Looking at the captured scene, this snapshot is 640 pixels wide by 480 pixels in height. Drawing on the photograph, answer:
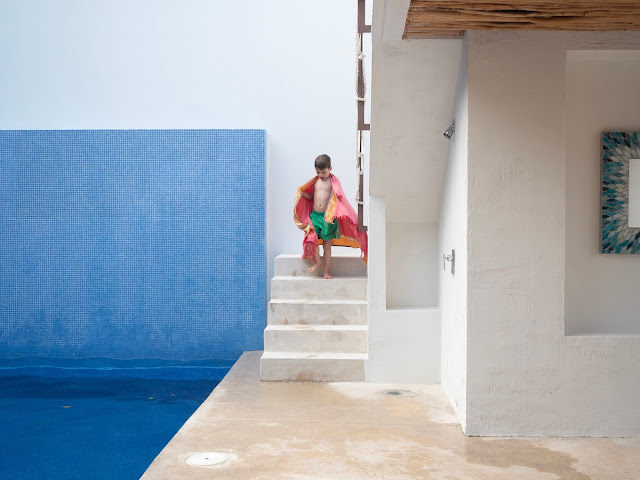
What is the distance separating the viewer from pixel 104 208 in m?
6.71

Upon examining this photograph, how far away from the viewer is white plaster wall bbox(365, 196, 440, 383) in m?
5.26

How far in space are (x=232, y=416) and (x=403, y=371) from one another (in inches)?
A: 59.8

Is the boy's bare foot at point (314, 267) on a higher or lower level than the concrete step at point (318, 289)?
higher

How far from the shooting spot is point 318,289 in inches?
236

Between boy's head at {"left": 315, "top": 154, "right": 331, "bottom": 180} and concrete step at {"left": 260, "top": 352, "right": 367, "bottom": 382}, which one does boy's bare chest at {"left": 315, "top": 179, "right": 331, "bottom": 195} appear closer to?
boy's head at {"left": 315, "top": 154, "right": 331, "bottom": 180}

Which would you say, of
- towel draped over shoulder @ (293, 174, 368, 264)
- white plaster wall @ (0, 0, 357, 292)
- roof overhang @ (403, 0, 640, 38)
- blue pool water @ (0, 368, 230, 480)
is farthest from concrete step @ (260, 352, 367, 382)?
roof overhang @ (403, 0, 640, 38)

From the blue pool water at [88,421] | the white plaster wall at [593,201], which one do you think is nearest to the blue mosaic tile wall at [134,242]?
the blue pool water at [88,421]

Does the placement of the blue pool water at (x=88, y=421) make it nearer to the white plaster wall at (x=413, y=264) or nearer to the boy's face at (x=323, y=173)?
the white plaster wall at (x=413, y=264)

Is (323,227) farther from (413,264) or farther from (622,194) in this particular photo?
(622,194)

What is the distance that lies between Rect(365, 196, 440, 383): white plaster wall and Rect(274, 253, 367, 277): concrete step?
3.51ft

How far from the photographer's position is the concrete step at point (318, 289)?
19.6 feet

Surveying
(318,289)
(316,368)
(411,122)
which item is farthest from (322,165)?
(316,368)

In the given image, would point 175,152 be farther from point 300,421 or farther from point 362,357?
point 300,421

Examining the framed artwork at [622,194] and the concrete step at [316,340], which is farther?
the concrete step at [316,340]
